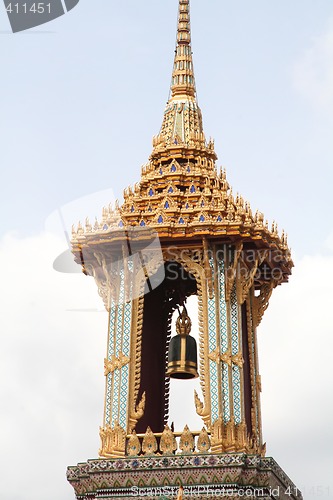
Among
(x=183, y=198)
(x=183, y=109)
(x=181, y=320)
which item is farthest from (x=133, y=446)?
(x=183, y=109)

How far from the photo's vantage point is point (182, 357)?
74.8 feet

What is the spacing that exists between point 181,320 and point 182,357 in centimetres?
109

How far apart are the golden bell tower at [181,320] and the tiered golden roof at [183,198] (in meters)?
0.03

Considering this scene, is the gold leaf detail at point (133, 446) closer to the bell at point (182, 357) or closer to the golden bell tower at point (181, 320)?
the golden bell tower at point (181, 320)

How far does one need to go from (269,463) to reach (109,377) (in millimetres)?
3495

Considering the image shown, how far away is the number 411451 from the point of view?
857 inches

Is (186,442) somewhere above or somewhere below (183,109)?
below

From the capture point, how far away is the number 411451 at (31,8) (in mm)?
21766

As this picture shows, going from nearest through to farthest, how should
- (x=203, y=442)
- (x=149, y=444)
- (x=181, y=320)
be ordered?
(x=203, y=442) < (x=149, y=444) < (x=181, y=320)

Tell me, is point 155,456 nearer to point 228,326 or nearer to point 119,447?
point 119,447

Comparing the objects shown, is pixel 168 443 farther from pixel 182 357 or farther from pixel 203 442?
pixel 182 357

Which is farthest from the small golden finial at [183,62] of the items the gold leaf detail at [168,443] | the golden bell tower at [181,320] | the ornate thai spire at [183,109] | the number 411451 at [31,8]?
the gold leaf detail at [168,443]

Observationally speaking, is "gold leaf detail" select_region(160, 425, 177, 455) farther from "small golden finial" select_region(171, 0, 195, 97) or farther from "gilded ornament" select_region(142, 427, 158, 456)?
"small golden finial" select_region(171, 0, 195, 97)

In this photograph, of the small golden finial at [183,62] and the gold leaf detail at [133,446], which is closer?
the gold leaf detail at [133,446]
